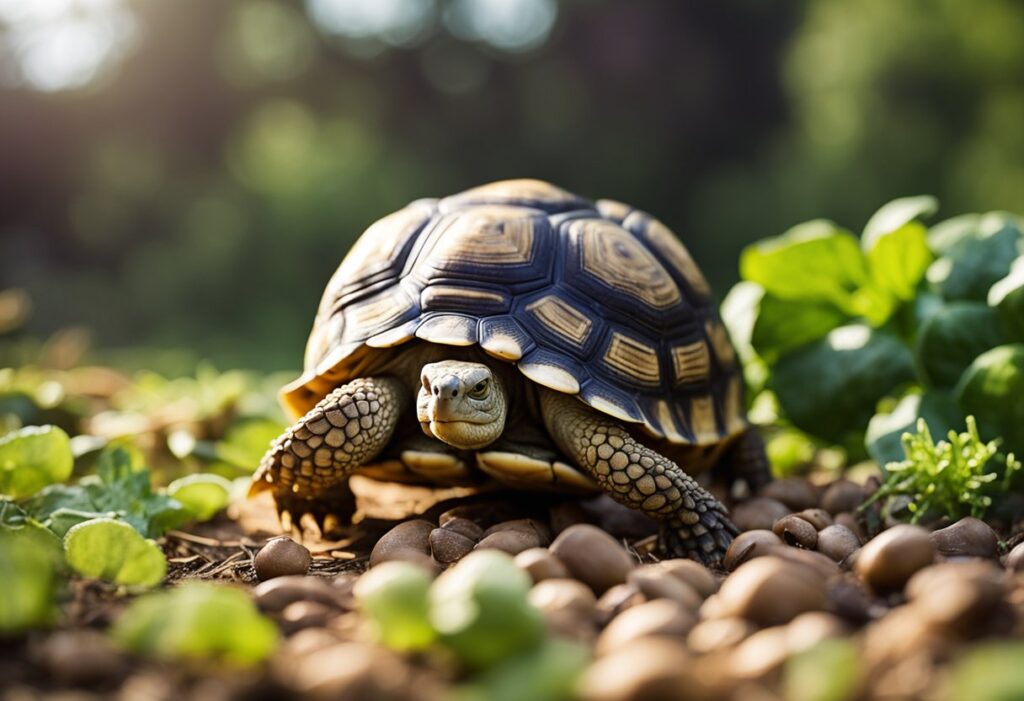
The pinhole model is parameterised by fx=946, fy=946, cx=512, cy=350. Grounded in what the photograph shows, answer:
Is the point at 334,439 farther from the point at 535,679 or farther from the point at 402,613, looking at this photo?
the point at 535,679

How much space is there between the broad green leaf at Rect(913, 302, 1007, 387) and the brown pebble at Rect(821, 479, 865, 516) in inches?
15.4

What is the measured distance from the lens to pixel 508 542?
1874mm

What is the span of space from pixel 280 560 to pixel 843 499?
1436mm

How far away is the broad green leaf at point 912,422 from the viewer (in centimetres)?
241

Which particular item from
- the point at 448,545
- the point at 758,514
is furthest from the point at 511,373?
the point at 758,514

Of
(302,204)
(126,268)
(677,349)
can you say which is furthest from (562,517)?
(126,268)

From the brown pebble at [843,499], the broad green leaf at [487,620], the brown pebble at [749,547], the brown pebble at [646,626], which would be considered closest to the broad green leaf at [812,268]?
the brown pebble at [843,499]

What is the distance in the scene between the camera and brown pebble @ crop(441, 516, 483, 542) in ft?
6.59

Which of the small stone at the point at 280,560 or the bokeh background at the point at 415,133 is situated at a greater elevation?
the bokeh background at the point at 415,133

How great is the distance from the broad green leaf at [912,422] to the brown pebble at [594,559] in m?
1.08

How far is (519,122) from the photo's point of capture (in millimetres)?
12328

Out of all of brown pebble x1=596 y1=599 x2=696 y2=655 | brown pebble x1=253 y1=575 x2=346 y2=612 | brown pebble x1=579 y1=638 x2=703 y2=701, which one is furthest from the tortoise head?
brown pebble x1=579 y1=638 x2=703 y2=701

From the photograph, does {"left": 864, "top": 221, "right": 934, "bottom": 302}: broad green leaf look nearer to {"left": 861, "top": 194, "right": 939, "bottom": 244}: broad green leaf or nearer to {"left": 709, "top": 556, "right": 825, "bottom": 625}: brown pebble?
{"left": 861, "top": 194, "right": 939, "bottom": 244}: broad green leaf

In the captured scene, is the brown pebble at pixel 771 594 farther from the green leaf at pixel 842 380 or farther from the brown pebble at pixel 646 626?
the green leaf at pixel 842 380
